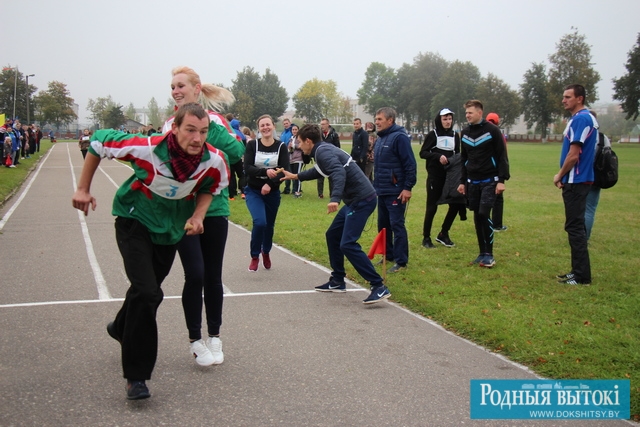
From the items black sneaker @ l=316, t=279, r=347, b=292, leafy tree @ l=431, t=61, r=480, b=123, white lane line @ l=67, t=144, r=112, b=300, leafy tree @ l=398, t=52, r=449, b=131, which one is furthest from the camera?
leafy tree @ l=398, t=52, r=449, b=131

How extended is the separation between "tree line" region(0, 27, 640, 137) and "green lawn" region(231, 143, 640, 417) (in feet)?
156

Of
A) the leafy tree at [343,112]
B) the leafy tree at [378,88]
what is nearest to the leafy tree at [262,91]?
the leafy tree at [343,112]

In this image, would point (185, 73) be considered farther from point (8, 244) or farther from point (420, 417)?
point (8, 244)

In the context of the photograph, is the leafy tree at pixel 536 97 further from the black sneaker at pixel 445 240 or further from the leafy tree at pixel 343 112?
the black sneaker at pixel 445 240

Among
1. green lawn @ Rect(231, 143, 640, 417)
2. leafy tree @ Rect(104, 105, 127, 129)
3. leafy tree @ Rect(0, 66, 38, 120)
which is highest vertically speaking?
leafy tree @ Rect(0, 66, 38, 120)

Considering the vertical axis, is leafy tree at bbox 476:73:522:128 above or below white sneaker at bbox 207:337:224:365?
above

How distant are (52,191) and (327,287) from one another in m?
14.7

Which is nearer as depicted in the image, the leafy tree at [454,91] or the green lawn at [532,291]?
the green lawn at [532,291]

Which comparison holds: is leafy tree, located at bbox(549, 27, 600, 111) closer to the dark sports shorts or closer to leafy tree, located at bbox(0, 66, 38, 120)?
leafy tree, located at bbox(0, 66, 38, 120)

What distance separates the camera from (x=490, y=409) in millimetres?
3908

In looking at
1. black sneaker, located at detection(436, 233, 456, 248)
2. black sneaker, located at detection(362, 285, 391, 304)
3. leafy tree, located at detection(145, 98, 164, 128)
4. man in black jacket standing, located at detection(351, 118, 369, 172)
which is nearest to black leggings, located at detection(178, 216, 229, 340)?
black sneaker, located at detection(362, 285, 391, 304)

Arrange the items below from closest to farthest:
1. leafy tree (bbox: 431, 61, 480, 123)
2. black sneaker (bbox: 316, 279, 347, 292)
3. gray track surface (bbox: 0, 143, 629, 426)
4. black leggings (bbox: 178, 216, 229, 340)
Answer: gray track surface (bbox: 0, 143, 629, 426), black leggings (bbox: 178, 216, 229, 340), black sneaker (bbox: 316, 279, 347, 292), leafy tree (bbox: 431, 61, 480, 123)

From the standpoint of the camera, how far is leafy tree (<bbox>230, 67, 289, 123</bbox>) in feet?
423

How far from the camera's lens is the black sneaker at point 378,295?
6.34 metres
